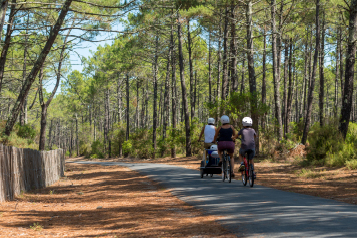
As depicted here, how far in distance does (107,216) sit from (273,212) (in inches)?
131

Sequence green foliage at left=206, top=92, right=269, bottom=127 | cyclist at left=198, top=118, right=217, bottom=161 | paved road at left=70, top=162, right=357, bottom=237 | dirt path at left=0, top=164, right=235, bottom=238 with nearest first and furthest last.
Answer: paved road at left=70, top=162, right=357, bottom=237, dirt path at left=0, top=164, right=235, bottom=238, cyclist at left=198, top=118, right=217, bottom=161, green foliage at left=206, top=92, right=269, bottom=127

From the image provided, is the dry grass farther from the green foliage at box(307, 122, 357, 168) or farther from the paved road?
the paved road

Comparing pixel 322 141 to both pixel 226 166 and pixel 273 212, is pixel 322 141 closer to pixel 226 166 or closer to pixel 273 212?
pixel 226 166

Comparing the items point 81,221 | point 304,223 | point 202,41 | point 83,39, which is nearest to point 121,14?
point 83,39

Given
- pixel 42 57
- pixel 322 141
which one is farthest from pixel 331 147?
pixel 42 57

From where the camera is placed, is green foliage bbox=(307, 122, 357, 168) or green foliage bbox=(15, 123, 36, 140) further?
green foliage bbox=(15, 123, 36, 140)

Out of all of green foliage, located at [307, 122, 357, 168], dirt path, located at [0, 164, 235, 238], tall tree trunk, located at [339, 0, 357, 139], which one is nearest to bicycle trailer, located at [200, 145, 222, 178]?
dirt path, located at [0, 164, 235, 238]

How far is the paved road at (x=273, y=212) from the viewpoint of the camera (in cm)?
484

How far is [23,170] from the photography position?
10.4m

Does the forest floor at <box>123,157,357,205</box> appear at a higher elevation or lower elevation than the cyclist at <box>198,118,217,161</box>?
lower

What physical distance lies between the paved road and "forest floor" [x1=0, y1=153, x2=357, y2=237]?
34 centimetres

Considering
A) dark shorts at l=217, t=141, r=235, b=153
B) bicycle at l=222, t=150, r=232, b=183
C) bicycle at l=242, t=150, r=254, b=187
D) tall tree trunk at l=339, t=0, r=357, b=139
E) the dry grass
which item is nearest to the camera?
the dry grass

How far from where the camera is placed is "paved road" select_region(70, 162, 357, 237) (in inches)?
191

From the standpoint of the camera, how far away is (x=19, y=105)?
13930 millimetres
